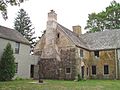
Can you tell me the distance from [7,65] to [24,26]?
30.0 metres

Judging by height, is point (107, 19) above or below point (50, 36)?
above

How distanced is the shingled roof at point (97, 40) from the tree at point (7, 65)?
970 cm

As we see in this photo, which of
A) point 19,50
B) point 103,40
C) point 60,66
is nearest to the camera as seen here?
point 19,50

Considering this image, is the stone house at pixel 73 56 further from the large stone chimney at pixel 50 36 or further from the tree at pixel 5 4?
the tree at pixel 5 4

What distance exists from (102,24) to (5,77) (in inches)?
1183

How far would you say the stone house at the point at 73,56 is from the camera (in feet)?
100

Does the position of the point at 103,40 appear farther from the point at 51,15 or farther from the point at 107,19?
the point at 107,19

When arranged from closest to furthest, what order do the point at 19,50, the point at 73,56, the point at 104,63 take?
1. the point at 19,50
2. the point at 73,56
3. the point at 104,63

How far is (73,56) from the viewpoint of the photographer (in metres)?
30.3

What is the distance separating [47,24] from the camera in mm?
33125

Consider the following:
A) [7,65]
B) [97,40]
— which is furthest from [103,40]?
[7,65]

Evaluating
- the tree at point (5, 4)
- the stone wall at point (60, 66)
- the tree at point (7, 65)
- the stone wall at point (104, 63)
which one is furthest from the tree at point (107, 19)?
the tree at point (5, 4)

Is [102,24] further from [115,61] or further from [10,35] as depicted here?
[10,35]

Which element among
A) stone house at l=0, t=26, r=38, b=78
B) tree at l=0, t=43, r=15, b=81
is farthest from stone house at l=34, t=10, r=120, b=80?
tree at l=0, t=43, r=15, b=81
